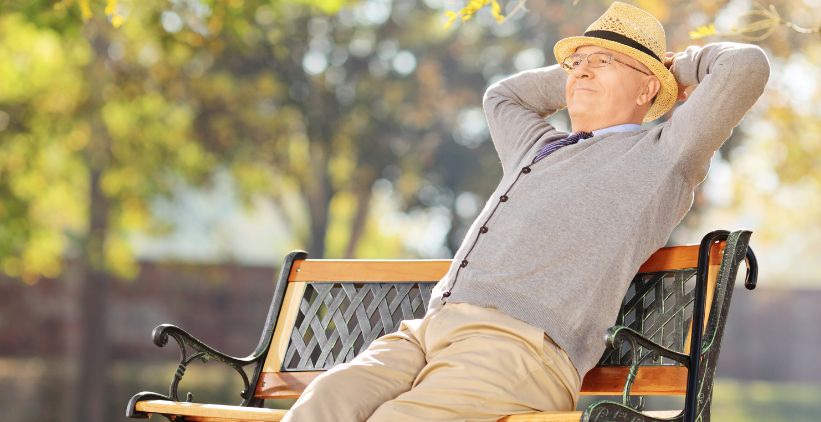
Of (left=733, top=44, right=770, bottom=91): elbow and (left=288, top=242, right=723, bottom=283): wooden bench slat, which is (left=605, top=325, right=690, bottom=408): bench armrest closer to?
(left=733, top=44, right=770, bottom=91): elbow

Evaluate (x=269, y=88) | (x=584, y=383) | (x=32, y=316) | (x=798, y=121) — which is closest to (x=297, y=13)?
(x=269, y=88)

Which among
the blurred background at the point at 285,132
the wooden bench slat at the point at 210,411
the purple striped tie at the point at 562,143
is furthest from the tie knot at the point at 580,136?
the blurred background at the point at 285,132

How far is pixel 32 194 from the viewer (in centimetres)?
1700

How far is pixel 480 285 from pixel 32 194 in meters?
14.7

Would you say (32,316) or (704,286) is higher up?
(704,286)

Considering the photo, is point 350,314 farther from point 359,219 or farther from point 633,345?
point 359,219

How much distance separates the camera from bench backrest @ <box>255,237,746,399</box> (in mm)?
3496

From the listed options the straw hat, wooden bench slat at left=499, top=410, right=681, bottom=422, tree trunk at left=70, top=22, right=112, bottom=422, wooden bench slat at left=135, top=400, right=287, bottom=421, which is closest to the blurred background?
tree trunk at left=70, top=22, right=112, bottom=422

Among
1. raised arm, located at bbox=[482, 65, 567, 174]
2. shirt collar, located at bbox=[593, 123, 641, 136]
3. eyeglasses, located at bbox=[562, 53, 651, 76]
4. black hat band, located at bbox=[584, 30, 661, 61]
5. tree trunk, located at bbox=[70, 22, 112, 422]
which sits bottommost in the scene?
tree trunk, located at bbox=[70, 22, 112, 422]

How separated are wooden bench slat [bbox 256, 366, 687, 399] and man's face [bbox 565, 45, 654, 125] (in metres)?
0.74

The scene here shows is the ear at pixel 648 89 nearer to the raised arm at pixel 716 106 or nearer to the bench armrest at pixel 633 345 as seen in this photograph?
the raised arm at pixel 716 106

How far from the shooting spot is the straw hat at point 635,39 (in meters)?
3.57

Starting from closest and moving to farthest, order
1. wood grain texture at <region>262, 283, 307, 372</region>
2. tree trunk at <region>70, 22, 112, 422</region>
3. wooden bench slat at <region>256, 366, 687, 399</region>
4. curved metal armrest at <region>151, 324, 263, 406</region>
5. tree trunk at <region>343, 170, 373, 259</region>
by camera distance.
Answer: wooden bench slat at <region>256, 366, 687, 399</region>, curved metal armrest at <region>151, 324, 263, 406</region>, wood grain texture at <region>262, 283, 307, 372</region>, tree trunk at <region>70, 22, 112, 422</region>, tree trunk at <region>343, 170, 373, 259</region>

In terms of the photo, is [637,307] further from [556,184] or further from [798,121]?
[798,121]
